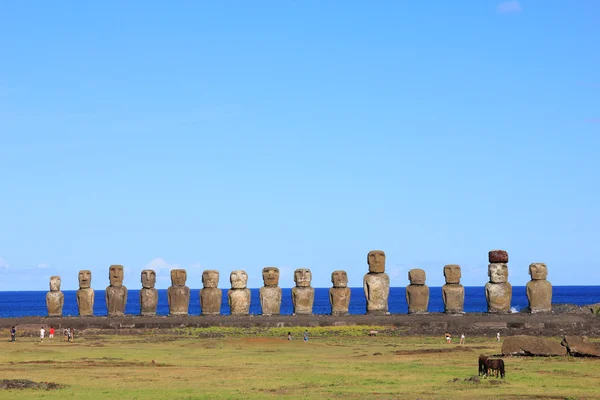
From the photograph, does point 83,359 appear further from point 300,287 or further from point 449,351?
point 300,287

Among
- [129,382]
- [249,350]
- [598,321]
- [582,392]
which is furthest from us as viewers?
[598,321]

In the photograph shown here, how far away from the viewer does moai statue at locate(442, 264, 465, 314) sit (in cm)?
4369

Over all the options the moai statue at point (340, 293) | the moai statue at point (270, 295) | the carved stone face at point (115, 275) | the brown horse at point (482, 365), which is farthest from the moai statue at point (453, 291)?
the brown horse at point (482, 365)

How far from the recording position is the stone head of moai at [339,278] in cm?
4434

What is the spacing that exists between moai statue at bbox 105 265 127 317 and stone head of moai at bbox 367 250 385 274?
10.7m

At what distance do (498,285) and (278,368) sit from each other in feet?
57.3

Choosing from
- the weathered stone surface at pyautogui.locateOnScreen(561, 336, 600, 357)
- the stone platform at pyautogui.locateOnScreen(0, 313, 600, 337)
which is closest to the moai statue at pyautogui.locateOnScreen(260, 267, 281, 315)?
the stone platform at pyautogui.locateOnScreen(0, 313, 600, 337)

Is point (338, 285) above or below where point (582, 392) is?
above

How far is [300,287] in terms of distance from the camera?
44.4 meters

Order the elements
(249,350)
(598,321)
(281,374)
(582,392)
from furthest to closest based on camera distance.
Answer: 1. (598,321)
2. (249,350)
3. (281,374)
4. (582,392)

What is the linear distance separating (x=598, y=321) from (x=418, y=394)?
67.6 ft

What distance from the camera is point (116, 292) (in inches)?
1791

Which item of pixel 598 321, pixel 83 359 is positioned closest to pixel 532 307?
pixel 598 321

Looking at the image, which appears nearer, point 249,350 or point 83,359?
point 83,359
